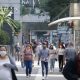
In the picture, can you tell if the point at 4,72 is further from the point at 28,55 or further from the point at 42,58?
the point at 28,55

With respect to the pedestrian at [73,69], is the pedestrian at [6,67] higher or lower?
lower

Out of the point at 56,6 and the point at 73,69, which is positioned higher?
the point at 56,6

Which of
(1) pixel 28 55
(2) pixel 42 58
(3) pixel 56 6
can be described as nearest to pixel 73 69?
(2) pixel 42 58

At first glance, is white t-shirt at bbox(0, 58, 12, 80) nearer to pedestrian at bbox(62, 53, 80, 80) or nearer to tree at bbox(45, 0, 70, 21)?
pedestrian at bbox(62, 53, 80, 80)

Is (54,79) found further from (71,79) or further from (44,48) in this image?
(71,79)

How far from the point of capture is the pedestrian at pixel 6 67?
1056 centimetres

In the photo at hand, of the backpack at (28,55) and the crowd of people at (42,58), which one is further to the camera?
the backpack at (28,55)

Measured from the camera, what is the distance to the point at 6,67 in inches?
423

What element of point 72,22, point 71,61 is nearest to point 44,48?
point 72,22

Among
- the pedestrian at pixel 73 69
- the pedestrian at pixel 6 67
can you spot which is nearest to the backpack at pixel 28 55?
the pedestrian at pixel 6 67

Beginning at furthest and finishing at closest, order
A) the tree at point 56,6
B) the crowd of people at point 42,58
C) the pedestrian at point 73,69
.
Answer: the tree at point 56,6 < the crowd of people at point 42,58 < the pedestrian at point 73,69

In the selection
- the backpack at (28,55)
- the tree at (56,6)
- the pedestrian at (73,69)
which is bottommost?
the backpack at (28,55)

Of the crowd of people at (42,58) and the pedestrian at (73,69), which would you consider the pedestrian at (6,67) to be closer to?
the crowd of people at (42,58)

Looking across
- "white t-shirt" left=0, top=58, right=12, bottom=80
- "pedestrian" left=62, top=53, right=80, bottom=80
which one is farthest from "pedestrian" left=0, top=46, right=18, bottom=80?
"pedestrian" left=62, top=53, right=80, bottom=80
